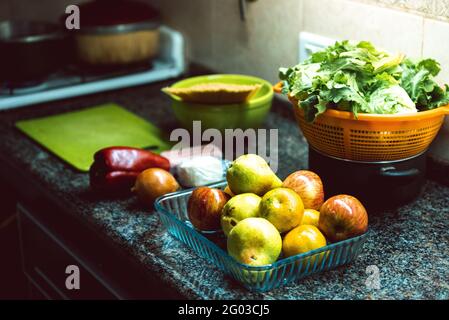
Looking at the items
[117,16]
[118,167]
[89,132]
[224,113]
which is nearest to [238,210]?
[118,167]

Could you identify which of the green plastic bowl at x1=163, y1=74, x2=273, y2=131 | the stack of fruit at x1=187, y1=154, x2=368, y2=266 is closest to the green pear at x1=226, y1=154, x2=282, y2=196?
the stack of fruit at x1=187, y1=154, x2=368, y2=266

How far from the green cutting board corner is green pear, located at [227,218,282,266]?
59cm

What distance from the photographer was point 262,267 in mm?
1062

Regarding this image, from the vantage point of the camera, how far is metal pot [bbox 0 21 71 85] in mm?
1912

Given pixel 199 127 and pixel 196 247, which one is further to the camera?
pixel 199 127

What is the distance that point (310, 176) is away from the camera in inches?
49.0

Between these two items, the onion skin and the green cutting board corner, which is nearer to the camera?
the onion skin

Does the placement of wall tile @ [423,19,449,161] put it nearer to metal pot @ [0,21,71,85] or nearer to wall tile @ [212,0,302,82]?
wall tile @ [212,0,302,82]

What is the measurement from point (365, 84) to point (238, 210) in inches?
14.2

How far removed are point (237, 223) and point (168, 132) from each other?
2.24 ft

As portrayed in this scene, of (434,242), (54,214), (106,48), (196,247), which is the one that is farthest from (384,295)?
(106,48)

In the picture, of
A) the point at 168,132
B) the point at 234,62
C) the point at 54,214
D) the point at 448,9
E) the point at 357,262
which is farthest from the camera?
the point at 234,62

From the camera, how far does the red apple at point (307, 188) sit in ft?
4.00
